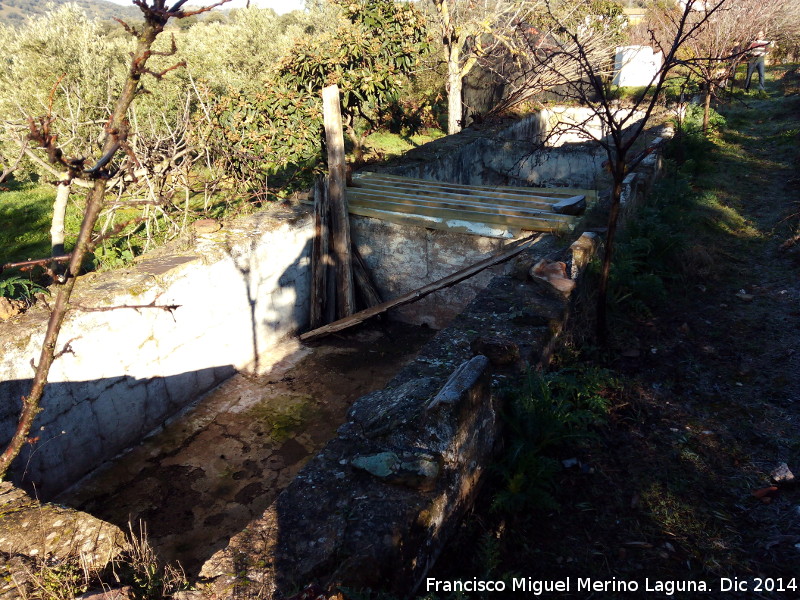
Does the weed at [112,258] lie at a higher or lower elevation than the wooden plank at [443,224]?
lower

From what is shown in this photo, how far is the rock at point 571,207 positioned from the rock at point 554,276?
1.91m

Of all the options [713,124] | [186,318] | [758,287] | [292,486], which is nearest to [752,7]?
[713,124]

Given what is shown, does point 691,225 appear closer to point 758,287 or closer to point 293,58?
point 758,287

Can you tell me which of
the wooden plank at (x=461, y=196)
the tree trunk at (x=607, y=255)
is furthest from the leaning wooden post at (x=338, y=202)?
the tree trunk at (x=607, y=255)

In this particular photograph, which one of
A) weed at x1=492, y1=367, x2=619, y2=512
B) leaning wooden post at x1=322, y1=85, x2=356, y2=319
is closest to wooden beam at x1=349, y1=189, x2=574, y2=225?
leaning wooden post at x1=322, y1=85, x2=356, y2=319

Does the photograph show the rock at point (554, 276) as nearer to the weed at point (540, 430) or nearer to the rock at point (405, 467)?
the weed at point (540, 430)

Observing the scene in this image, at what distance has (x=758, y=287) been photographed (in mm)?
6109

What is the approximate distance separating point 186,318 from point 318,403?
1636mm

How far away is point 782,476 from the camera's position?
10.6 feet

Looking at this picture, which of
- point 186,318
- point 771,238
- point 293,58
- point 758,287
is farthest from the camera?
point 293,58

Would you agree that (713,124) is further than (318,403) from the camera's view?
Yes

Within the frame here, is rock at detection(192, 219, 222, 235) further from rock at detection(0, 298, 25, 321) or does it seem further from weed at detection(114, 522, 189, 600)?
weed at detection(114, 522, 189, 600)

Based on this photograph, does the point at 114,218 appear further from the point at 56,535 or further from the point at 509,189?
the point at 56,535

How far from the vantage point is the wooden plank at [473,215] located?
6.42 metres
